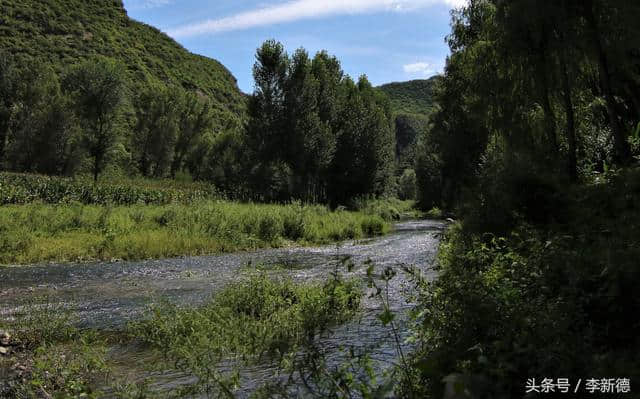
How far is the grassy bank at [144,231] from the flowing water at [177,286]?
1233mm

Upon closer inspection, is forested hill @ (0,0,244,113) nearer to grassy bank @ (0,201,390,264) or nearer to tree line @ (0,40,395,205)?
tree line @ (0,40,395,205)

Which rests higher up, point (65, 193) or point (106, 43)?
point (106, 43)

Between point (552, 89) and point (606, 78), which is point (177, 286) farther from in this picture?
point (552, 89)

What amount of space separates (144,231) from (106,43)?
63279 millimetres

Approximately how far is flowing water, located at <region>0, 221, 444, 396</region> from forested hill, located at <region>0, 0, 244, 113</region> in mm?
Result: 48495

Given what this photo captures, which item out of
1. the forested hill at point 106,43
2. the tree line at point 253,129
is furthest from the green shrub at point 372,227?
the forested hill at point 106,43

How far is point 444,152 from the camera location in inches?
1534

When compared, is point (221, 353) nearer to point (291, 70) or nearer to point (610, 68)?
point (610, 68)

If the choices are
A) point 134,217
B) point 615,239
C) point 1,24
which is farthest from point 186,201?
point 1,24

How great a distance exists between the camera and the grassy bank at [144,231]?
608 inches

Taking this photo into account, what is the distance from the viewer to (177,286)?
11.1m

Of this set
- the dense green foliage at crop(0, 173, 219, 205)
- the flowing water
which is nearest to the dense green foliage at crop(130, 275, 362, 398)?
the flowing water

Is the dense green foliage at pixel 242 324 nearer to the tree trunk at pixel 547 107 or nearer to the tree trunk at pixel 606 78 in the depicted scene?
the tree trunk at pixel 606 78

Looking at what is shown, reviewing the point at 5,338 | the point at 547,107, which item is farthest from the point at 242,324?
the point at 547,107
